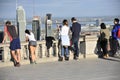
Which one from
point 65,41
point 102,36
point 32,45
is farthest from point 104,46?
point 32,45

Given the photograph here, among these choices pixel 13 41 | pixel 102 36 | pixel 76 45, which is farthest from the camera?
pixel 102 36

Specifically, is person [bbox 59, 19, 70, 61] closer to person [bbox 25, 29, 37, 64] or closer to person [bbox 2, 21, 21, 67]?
person [bbox 25, 29, 37, 64]

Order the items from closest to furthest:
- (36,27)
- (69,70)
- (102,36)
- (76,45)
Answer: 1. (69,70)
2. (76,45)
3. (102,36)
4. (36,27)

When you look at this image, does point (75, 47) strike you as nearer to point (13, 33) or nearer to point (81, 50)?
point (81, 50)

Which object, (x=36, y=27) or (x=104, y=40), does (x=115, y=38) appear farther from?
(x=36, y=27)

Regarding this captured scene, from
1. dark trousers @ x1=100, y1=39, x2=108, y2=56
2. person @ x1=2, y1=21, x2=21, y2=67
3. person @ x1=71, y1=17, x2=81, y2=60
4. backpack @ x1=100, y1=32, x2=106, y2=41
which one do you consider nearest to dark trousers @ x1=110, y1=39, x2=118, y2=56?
dark trousers @ x1=100, y1=39, x2=108, y2=56

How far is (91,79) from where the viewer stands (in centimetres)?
1136

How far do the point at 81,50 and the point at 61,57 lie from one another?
1.24m

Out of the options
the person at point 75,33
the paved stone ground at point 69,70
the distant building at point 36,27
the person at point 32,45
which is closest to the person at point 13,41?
the paved stone ground at point 69,70

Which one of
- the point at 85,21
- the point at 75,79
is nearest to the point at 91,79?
the point at 75,79

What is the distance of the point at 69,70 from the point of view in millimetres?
13234

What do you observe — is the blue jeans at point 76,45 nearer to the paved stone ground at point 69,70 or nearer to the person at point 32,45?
the paved stone ground at point 69,70

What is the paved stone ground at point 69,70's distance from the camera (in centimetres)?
1178

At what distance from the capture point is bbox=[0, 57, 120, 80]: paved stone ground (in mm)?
11780
